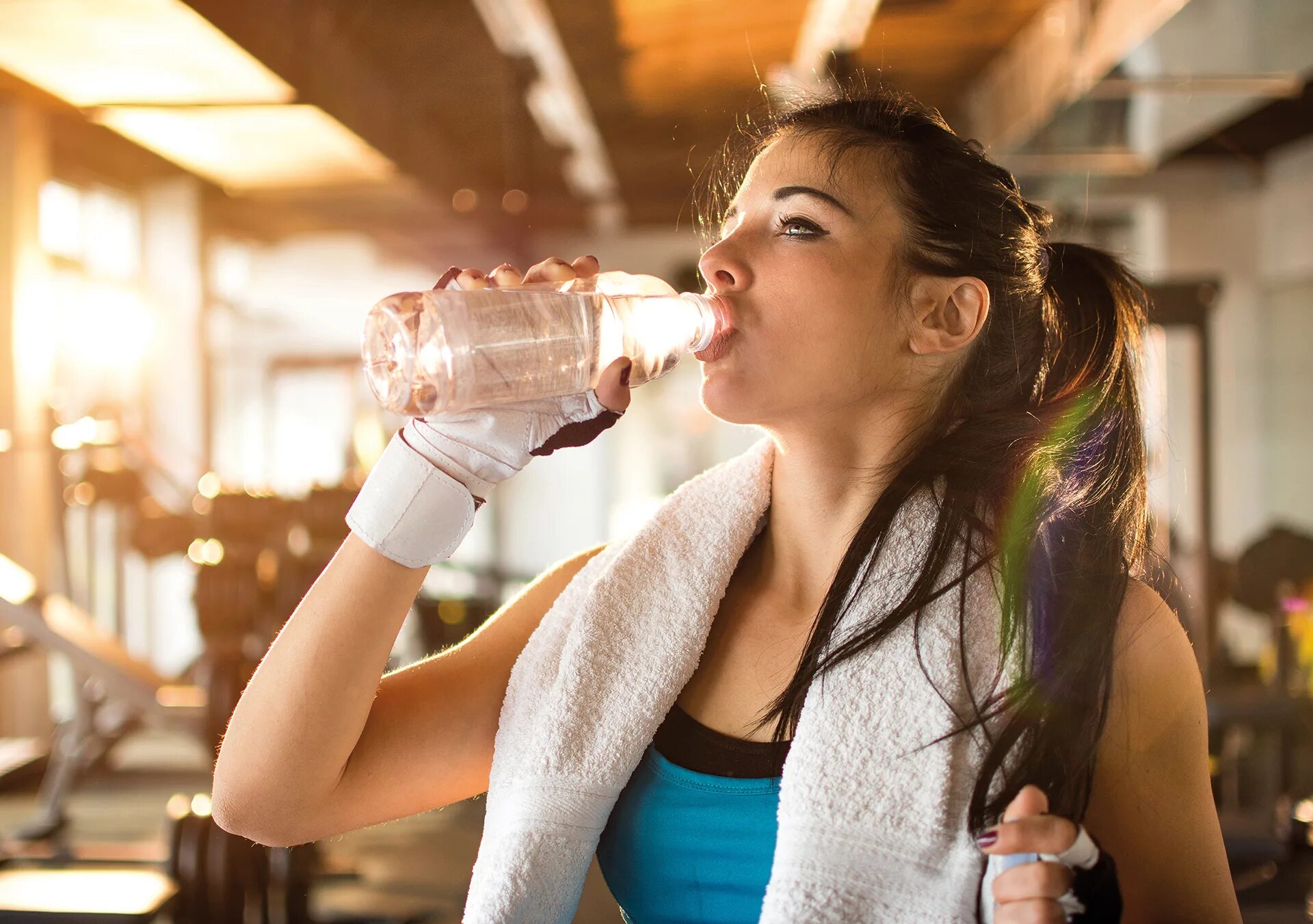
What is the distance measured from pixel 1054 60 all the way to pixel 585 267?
311cm

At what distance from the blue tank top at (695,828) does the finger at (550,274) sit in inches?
16.9

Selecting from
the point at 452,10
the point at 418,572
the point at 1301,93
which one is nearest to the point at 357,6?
the point at 452,10

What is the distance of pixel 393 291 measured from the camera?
6.95ft

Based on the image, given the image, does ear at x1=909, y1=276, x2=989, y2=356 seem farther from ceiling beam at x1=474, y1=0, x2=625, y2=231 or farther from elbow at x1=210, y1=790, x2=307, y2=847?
ceiling beam at x1=474, y1=0, x2=625, y2=231

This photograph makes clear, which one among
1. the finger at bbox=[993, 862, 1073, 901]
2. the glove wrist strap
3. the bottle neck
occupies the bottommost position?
the finger at bbox=[993, 862, 1073, 901]

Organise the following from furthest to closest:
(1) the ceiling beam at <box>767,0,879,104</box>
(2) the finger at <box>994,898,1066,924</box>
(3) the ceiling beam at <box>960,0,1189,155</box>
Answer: (1) the ceiling beam at <box>767,0,879,104</box> < (3) the ceiling beam at <box>960,0,1189,155</box> < (2) the finger at <box>994,898,1066,924</box>

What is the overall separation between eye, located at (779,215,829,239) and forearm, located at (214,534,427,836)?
0.46 metres

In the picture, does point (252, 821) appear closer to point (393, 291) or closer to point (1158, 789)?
point (1158, 789)

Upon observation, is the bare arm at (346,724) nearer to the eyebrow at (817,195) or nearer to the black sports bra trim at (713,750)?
the black sports bra trim at (713,750)

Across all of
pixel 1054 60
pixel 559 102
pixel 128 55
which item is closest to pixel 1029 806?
pixel 1054 60

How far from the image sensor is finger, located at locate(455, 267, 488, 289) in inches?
36.1

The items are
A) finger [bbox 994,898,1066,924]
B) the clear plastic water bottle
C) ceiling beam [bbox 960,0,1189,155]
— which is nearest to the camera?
finger [bbox 994,898,1066,924]

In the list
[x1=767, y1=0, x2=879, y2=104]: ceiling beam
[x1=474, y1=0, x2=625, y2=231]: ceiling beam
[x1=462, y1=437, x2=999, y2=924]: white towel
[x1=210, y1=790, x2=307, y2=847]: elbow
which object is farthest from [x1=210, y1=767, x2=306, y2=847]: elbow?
[x1=474, y1=0, x2=625, y2=231]: ceiling beam

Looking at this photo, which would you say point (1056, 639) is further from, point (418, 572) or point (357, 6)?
point (357, 6)
